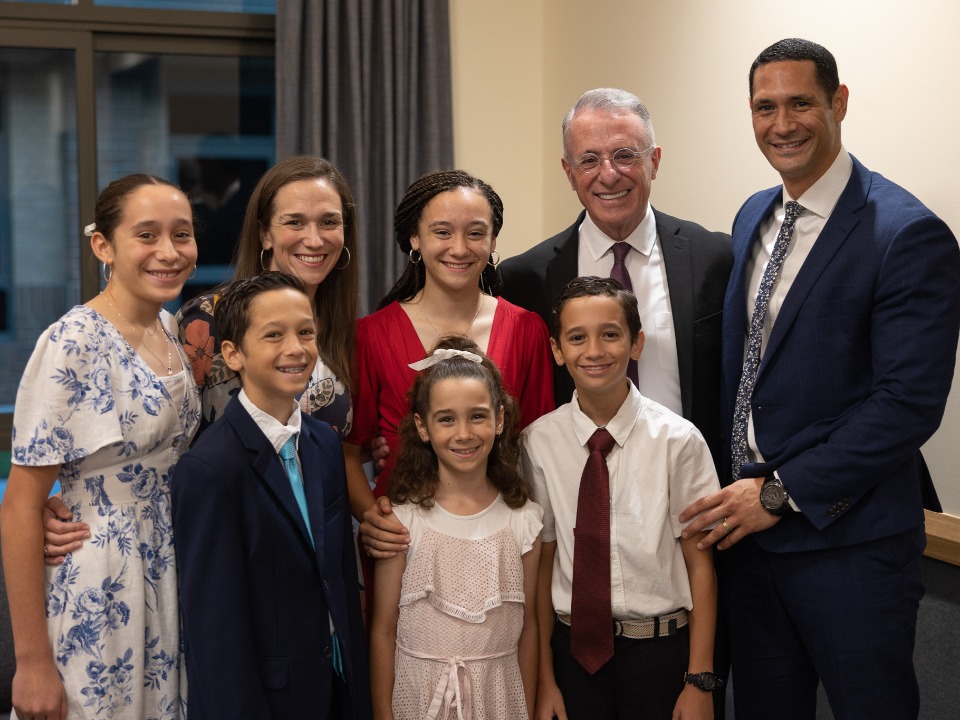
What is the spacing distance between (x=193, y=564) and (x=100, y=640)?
214 mm

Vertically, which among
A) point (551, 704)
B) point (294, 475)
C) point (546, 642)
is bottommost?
point (551, 704)

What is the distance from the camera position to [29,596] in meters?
1.68

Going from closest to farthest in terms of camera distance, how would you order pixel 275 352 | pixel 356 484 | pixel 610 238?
1. pixel 275 352
2. pixel 356 484
3. pixel 610 238

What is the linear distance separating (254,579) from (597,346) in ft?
2.66

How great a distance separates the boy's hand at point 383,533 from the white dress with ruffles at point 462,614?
2 centimetres

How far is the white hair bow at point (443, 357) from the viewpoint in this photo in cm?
208

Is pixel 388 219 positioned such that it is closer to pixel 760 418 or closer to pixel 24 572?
pixel 760 418

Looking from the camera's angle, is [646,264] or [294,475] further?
[646,264]

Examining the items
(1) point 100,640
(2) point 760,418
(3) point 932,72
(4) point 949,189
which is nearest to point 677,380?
(2) point 760,418

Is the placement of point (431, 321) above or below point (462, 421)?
above

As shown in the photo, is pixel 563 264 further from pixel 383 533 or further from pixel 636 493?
pixel 383 533

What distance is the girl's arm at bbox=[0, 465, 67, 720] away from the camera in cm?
168

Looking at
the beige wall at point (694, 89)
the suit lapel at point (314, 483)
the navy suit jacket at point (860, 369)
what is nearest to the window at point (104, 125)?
the beige wall at point (694, 89)

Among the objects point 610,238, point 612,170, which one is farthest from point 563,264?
point 612,170
